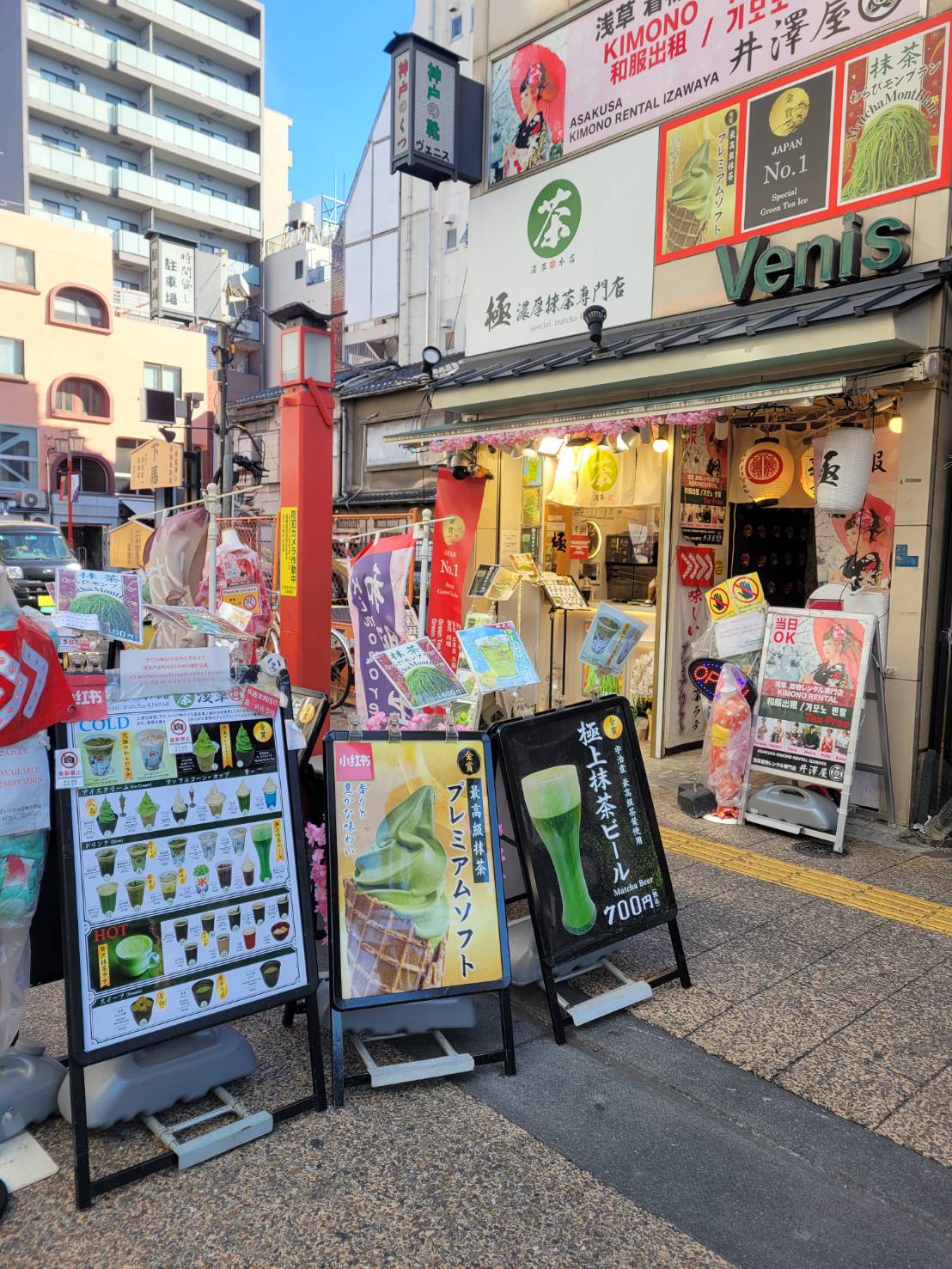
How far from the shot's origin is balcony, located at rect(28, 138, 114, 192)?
32.6 m

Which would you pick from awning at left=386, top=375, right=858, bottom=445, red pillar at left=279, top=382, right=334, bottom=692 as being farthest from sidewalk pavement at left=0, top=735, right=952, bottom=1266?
red pillar at left=279, top=382, right=334, bottom=692

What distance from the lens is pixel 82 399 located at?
28984mm

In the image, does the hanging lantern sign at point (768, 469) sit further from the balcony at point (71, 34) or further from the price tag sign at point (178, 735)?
the balcony at point (71, 34)

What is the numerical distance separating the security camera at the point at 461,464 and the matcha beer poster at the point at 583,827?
572 centimetres

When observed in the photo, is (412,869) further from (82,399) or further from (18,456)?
(82,399)

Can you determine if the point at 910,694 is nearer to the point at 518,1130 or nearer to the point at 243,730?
the point at 518,1130

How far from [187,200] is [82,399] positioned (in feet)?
42.7

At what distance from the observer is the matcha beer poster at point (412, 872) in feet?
10.5

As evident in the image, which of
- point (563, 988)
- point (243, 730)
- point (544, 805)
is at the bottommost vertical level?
point (563, 988)

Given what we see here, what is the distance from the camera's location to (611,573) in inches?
385

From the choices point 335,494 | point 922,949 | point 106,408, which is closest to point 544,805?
point 922,949

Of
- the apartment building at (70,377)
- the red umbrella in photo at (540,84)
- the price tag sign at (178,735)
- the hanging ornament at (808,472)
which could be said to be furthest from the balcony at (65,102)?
the price tag sign at (178,735)

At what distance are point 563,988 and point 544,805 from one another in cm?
95

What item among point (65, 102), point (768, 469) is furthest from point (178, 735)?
point (65, 102)
